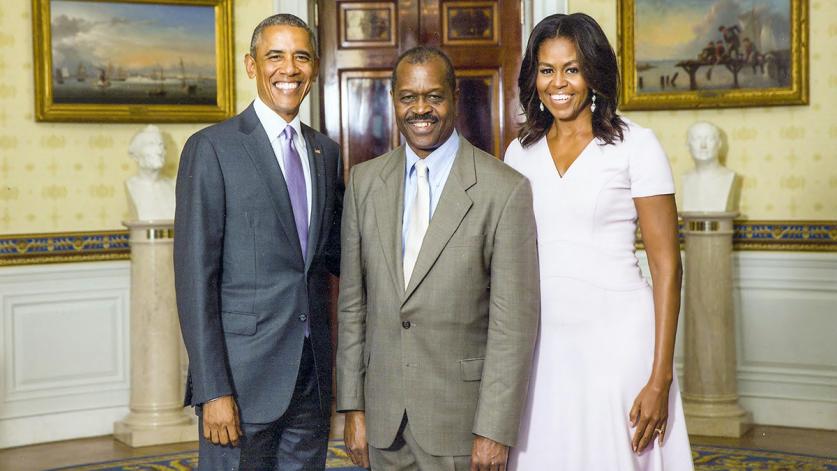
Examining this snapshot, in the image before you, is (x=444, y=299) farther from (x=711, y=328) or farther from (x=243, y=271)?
(x=711, y=328)

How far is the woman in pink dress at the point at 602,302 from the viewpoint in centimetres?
249

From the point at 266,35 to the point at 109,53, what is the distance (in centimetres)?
339

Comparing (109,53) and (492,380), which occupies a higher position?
(109,53)

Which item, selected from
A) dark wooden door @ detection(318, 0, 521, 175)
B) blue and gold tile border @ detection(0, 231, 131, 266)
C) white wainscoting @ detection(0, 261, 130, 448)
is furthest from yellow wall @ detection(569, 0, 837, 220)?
white wainscoting @ detection(0, 261, 130, 448)

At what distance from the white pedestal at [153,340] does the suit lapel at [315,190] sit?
2893 millimetres

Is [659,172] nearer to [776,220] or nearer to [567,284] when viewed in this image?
[567,284]

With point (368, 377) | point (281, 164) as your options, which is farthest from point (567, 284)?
point (281, 164)

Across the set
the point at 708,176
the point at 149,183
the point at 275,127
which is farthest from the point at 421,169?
the point at 708,176

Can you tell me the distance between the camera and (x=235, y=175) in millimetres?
2654

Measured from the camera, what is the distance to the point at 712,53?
5855mm

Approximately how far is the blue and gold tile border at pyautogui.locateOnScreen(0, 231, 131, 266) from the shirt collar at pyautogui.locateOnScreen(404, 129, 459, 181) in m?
3.71

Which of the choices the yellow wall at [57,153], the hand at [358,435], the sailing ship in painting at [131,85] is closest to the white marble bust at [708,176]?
the yellow wall at [57,153]

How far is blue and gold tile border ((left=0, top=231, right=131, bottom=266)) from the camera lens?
18.3 ft

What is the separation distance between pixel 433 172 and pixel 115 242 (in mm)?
3795
